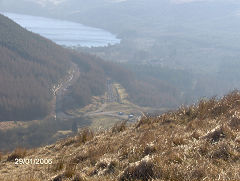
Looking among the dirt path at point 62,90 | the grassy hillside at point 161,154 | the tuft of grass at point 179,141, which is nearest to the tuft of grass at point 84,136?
the grassy hillside at point 161,154

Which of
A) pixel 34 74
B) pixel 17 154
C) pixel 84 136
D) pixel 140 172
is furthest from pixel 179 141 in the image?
pixel 34 74

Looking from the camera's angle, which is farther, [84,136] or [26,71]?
[26,71]

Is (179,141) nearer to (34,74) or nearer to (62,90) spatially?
(62,90)

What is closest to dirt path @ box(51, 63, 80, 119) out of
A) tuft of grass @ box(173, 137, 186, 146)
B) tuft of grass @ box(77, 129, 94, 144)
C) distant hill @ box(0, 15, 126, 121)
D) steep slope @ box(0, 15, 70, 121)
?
distant hill @ box(0, 15, 126, 121)

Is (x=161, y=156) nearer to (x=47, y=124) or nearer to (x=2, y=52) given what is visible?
(x=47, y=124)

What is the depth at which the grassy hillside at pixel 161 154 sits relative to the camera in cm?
431

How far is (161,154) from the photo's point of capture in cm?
505

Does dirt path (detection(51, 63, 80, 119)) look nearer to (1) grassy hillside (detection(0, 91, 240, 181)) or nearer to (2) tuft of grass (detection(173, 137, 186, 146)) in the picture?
(1) grassy hillside (detection(0, 91, 240, 181))

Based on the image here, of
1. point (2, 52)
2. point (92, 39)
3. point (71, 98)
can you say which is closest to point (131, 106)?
point (71, 98)

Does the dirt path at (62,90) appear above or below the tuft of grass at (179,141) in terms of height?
below

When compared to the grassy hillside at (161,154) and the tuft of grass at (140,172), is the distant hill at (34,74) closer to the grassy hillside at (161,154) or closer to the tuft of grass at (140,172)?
the grassy hillside at (161,154)

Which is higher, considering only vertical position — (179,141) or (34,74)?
(179,141)

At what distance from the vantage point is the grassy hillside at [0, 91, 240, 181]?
4.31m

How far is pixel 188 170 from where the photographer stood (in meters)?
4.20
